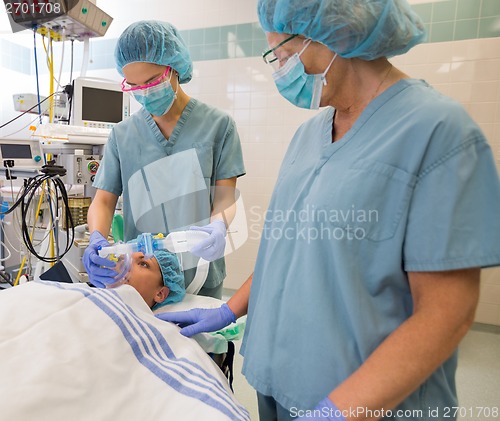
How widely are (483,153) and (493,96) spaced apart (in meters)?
2.59

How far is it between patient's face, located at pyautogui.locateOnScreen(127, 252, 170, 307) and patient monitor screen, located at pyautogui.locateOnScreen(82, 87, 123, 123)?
4.60ft

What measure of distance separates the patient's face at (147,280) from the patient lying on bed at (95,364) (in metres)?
0.36

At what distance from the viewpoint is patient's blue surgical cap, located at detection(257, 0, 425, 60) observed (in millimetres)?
740

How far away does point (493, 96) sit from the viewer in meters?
2.70

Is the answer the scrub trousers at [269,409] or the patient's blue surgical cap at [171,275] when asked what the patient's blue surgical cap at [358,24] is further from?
the patient's blue surgical cap at [171,275]

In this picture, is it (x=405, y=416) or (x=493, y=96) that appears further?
(x=493, y=96)

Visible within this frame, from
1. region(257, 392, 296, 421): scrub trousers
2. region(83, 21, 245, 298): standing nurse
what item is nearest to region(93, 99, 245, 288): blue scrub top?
region(83, 21, 245, 298): standing nurse

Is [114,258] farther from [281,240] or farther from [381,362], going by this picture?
[381,362]

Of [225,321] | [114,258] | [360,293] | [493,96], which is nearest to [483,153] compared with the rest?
[360,293]

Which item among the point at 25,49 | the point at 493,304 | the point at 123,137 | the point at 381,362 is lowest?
the point at 493,304

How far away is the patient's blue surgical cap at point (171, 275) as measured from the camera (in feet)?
5.02

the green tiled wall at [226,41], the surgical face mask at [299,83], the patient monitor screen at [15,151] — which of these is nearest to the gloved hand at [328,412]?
the surgical face mask at [299,83]

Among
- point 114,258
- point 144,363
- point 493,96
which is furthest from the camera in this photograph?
point 493,96

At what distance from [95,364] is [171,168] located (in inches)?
33.3
